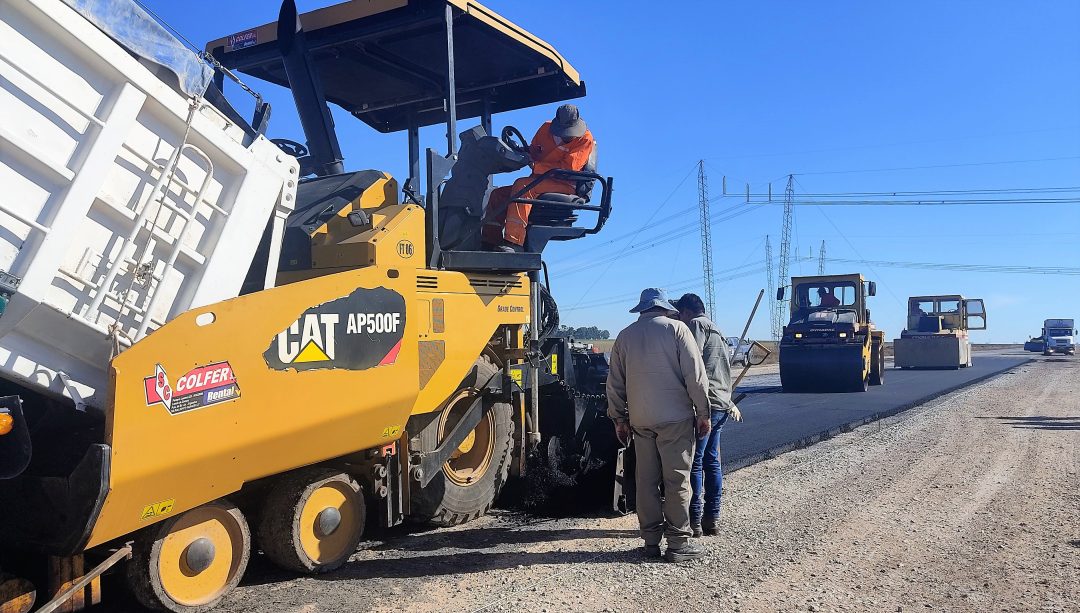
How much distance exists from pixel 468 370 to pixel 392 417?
2.80 ft

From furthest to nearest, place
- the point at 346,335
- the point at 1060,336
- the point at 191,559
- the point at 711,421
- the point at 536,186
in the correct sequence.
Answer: the point at 1060,336 < the point at 536,186 < the point at 711,421 < the point at 346,335 < the point at 191,559

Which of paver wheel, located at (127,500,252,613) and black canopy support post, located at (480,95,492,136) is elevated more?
black canopy support post, located at (480,95,492,136)

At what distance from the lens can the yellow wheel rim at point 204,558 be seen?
3613 mm

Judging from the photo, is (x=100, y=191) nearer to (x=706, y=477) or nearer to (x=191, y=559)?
(x=191, y=559)

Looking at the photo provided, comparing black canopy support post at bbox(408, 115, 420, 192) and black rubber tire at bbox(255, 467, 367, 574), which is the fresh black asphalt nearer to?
black canopy support post at bbox(408, 115, 420, 192)

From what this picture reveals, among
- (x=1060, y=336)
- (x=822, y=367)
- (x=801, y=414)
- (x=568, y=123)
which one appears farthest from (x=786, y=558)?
(x=1060, y=336)

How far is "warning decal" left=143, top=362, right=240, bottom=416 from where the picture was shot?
10.7ft

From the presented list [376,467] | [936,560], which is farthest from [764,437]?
[376,467]

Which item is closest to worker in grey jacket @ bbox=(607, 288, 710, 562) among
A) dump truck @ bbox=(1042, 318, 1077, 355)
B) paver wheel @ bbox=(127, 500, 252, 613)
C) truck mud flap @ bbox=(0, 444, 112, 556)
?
paver wheel @ bbox=(127, 500, 252, 613)

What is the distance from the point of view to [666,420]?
4703 mm

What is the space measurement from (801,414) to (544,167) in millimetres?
8486

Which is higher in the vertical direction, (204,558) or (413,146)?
(413,146)

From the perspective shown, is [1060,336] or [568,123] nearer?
[568,123]

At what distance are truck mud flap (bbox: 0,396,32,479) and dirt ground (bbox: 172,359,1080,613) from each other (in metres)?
1.14
